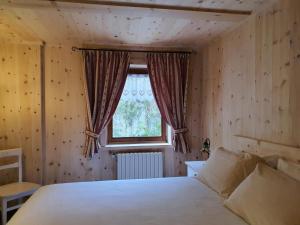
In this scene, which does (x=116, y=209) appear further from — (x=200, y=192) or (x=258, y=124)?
(x=258, y=124)

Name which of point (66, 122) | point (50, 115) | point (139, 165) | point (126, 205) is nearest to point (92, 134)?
point (66, 122)

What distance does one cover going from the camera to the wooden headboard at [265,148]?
1.82 m

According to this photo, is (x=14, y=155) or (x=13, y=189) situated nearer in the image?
(x=13, y=189)

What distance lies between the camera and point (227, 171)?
2014 millimetres

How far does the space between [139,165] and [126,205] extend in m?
1.76

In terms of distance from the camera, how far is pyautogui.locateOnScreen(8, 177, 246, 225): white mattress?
153 centimetres

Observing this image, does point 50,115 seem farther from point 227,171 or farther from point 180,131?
point 227,171

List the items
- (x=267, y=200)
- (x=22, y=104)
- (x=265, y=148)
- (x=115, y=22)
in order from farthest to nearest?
(x=22, y=104), (x=115, y=22), (x=265, y=148), (x=267, y=200)

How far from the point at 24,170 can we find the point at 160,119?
203 centimetres

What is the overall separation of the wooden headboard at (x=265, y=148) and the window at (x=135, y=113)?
142cm

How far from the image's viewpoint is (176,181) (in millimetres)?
2338

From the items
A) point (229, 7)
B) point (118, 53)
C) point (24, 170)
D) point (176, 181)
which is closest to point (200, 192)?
point (176, 181)

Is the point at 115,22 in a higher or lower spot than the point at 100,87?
higher

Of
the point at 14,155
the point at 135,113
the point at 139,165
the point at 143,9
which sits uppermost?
the point at 143,9
